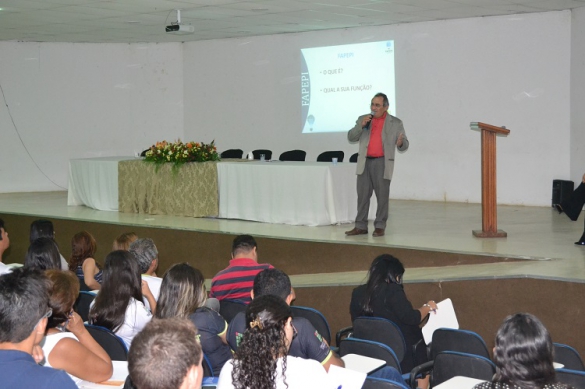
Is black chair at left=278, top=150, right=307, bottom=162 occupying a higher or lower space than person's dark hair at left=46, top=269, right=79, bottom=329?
higher

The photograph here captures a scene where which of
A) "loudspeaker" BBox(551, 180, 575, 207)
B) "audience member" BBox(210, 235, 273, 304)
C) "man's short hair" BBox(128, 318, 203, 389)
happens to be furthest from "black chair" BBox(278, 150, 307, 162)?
"man's short hair" BBox(128, 318, 203, 389)

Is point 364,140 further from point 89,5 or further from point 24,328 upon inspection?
point 24,328

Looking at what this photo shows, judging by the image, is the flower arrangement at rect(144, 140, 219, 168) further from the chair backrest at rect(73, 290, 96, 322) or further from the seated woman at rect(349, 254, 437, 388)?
the seated woman at rect(349, 254, 437, 388)

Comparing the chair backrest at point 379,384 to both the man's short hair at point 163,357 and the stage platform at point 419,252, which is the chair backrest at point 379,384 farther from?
the stage platform at point 419,252

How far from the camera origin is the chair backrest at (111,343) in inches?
131

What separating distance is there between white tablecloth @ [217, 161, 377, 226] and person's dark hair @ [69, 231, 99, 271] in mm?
3202

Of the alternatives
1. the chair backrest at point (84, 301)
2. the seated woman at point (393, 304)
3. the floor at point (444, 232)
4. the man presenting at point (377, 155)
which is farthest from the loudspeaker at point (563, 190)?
the chair backrest at point (84, 301)

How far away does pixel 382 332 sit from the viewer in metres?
3.95

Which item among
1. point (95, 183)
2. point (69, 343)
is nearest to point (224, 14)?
point (95, 183)

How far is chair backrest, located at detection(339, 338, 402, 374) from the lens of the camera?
3.34 m

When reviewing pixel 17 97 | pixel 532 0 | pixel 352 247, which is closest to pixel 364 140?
pixel 352 247

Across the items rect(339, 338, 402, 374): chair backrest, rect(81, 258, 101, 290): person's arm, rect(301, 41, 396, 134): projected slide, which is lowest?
rect(339, 338, 402, 374): chair backrest

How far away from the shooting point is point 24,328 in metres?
2.07

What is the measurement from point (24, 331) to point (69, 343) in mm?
746
